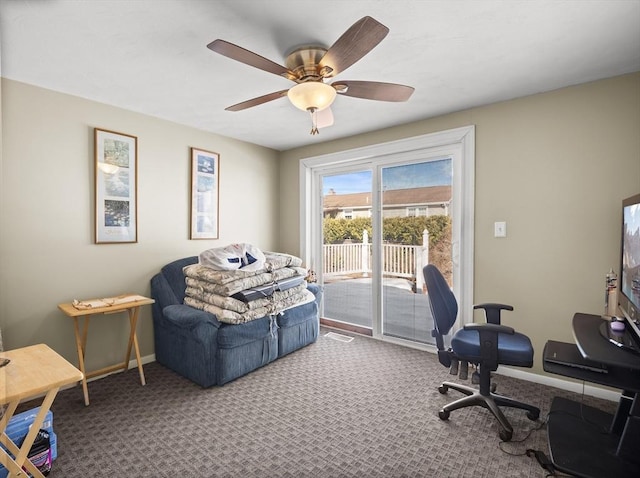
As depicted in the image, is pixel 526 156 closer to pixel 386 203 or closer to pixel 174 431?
pixel 386 203

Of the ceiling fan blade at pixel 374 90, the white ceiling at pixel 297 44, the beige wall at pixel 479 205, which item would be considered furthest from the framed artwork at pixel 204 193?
the ceiling fan blade at pixel 374 90

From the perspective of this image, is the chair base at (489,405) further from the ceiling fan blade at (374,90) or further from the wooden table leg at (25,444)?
the wooden table leg at (25,444)

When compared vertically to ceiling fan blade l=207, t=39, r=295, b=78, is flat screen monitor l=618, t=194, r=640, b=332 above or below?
below

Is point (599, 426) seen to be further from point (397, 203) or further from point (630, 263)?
point (397, 203)

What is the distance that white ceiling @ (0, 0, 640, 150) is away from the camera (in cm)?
160

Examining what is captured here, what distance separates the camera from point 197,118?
3156 millimetres

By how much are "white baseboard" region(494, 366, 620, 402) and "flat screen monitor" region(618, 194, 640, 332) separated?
814 mm

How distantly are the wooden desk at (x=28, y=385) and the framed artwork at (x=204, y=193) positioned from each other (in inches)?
81.0

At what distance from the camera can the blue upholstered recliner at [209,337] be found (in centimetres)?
258

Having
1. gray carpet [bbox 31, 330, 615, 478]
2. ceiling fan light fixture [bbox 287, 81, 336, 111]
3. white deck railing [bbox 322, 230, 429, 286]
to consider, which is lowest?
gray carpet [bbox 31, 330, 615, 478]

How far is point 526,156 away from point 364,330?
2.54 meters

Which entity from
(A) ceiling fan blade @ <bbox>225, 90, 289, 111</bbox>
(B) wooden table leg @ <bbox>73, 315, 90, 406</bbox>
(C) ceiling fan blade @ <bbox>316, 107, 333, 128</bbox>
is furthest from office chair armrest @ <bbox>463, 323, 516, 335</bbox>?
(B) wooden table leg @ <bbox>73, 315, 90, 406</bbox>

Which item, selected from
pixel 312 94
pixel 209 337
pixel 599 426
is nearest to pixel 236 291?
pixel 209 337

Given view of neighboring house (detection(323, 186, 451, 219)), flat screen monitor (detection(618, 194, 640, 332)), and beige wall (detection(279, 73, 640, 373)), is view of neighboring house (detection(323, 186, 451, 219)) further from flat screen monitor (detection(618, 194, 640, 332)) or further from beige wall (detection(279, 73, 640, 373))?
flat screen monitor (detection(618, 194, 640, 332))
